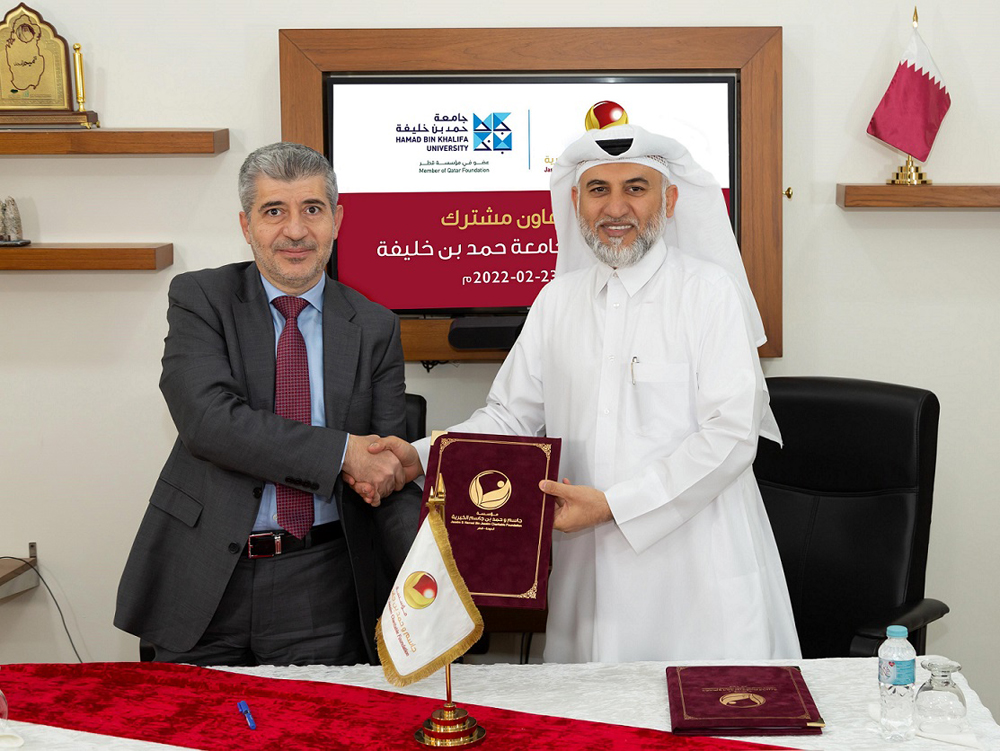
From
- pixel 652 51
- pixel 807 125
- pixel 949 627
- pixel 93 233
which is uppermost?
pixel 652 51

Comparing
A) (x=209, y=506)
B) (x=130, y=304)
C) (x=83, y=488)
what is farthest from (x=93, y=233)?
(x=209, y=506)

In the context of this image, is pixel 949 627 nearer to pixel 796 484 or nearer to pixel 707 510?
pixel 796 484

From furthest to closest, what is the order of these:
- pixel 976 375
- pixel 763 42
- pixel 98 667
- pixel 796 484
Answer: pixel 976 375
pixel 763 42
pixel 796 484
pixel 98 667

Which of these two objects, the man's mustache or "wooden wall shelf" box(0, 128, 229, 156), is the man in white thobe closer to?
the man's mustache

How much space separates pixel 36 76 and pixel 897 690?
3.07 metres

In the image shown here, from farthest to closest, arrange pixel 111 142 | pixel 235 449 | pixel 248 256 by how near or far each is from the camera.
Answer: pixel 248 256 < pixel 111 142 < pixel 235 449

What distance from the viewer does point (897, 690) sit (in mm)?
1870

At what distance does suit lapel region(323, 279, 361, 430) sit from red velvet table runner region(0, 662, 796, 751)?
0.72 meters

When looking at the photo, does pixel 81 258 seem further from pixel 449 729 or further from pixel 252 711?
pixel 449 729

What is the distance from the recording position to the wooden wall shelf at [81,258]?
3381 millimetres

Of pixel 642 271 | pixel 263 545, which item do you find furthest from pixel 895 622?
pixel 263 545

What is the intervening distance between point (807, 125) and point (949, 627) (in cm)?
181

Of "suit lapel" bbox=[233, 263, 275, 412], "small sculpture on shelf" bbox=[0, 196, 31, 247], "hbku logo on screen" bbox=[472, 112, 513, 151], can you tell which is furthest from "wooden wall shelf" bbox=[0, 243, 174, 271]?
"hbku logo on screen" bbox=[472, 112, 513, 151]

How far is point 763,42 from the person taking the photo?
3.41 m
